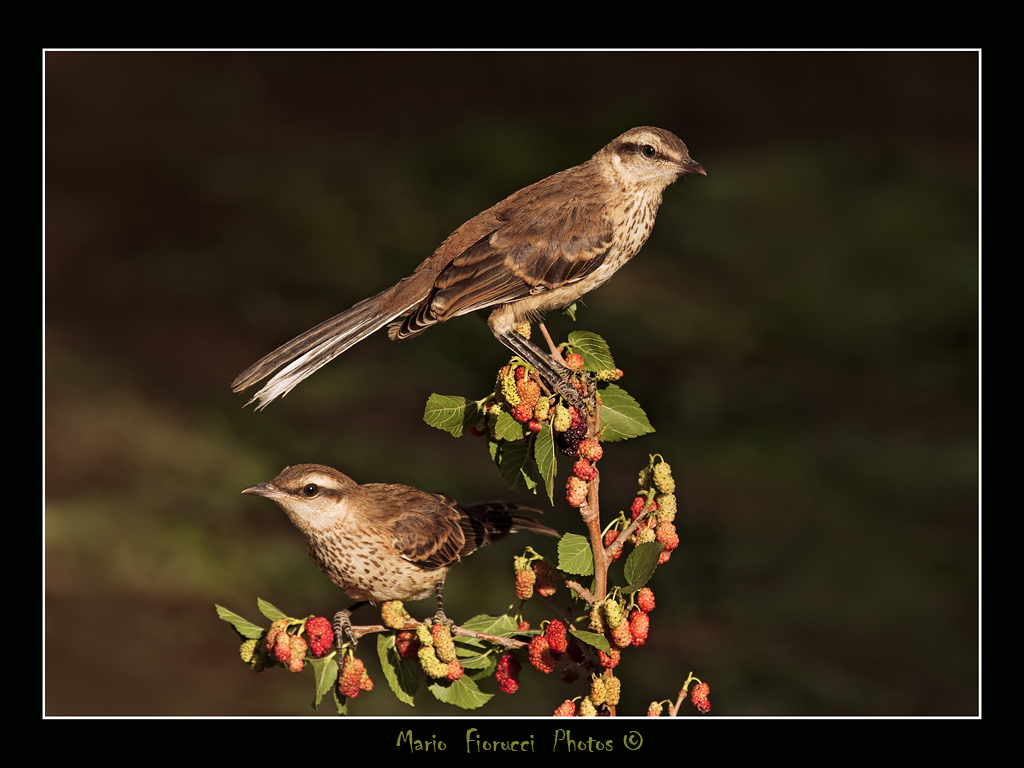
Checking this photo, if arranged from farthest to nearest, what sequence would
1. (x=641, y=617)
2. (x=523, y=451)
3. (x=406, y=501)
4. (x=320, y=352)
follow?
(x=406, y=501) < (x=320, y=352) < (x=523, y=451) < (x=641, y=617)

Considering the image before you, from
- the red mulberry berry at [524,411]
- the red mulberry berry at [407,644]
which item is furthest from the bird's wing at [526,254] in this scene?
the red mulberry berry at [407,644]

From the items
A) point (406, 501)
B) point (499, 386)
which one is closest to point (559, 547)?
point (499, 386)

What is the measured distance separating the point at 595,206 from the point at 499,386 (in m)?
0.61

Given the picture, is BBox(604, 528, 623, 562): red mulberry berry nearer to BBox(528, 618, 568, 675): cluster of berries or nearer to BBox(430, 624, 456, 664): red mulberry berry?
BBox(528, 618, 568, 675): cluster of berries

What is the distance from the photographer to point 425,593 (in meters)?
1.92

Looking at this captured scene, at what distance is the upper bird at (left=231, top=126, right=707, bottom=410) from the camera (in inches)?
73.3

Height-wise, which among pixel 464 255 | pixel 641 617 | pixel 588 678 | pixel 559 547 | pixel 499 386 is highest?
pixel 464 255

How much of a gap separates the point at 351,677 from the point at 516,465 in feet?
1.67

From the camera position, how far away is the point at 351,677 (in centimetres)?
155

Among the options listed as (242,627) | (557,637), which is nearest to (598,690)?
(557,637)

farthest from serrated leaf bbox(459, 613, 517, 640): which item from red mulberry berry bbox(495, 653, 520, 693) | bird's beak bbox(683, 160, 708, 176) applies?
bird's beak bbox(683, 160, 708, 176)

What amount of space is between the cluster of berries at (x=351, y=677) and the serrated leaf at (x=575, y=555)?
0.42 m

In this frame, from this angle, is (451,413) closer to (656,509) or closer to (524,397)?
(524,397)

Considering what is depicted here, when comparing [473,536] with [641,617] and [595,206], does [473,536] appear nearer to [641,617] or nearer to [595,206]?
[641,617]
